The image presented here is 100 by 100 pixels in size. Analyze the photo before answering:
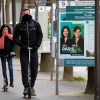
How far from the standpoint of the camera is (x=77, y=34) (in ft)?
38.8

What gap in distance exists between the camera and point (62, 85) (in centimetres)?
1504

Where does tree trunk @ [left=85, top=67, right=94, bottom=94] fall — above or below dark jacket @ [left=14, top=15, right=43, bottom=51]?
below

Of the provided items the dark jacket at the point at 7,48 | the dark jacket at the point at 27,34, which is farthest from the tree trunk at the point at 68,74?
the dark jacket at the point at 27,34

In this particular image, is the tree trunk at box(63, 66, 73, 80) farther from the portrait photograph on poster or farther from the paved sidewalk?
the portrait photograph on poster

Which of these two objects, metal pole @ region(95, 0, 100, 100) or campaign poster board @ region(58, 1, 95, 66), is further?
campaign poster board @ region(58, 1, 95, 66)

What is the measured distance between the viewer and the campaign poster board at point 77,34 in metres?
11.8

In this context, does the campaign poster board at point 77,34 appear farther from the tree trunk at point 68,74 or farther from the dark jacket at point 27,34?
the tree trunk at point 68,74

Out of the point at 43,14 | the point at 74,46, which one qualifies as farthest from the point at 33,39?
the point at 43,14

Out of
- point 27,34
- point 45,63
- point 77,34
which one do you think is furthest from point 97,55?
point 45,63

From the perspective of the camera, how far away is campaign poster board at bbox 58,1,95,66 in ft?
38.5

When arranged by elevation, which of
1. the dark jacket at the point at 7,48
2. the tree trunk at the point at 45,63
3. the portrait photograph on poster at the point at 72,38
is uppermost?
the portrait photograph on poster at the point at 72,38

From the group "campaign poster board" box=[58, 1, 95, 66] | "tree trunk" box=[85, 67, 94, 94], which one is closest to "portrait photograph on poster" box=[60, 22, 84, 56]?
"campaign poster board" box=[58, 1, 95, 66]

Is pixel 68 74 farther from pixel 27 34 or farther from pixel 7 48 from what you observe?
pixel 27 34

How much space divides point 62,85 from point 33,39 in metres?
3.91
